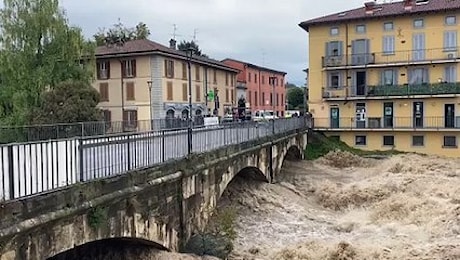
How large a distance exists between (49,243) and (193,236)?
257 inches

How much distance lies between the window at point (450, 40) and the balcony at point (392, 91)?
3.06m

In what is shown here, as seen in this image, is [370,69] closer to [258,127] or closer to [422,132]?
[422,132]

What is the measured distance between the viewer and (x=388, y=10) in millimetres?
44688

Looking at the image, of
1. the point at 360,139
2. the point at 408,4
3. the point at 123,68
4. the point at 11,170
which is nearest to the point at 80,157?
the point at 11,170

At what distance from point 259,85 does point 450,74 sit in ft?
122

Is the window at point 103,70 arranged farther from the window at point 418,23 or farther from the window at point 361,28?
the window at point 418,23

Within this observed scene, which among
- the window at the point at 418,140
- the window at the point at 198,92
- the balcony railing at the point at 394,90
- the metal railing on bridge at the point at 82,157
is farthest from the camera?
the window at the point at 198,92

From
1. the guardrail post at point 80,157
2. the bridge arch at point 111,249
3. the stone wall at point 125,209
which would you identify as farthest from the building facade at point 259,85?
the guardrail post at point 80,157

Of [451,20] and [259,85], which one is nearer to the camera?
[451,20]

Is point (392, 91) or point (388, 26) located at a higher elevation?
point (388, 26)

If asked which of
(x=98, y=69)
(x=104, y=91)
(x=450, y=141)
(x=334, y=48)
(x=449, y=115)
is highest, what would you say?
(x=334, y=48)

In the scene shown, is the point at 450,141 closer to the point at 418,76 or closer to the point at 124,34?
the point at 418,76

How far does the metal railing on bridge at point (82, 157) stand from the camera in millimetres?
7857

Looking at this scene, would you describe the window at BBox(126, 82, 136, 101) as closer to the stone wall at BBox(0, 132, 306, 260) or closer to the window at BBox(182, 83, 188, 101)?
the window at BBox(182, 83, 188, 101)
